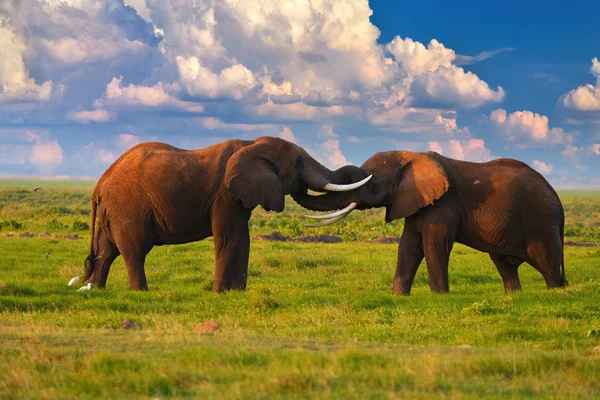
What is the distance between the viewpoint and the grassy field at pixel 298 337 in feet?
28.0

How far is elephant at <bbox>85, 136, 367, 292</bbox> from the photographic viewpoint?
16391mm

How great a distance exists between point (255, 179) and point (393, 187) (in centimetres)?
279

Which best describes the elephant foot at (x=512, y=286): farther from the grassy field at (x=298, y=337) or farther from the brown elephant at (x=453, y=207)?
the brown elephant at (x=453, y=207)

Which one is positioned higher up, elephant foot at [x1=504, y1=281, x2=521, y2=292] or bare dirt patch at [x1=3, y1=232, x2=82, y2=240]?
bare dirt patch at [x1=3, y1=232, x2=82, y2=240]

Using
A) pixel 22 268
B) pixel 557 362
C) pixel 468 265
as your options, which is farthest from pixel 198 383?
pixel 468 265

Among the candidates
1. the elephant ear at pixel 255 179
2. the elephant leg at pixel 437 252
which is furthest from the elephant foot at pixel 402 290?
the elephant ear at pixel 255 179

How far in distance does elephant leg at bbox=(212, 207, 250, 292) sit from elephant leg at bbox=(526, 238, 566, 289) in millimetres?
5578

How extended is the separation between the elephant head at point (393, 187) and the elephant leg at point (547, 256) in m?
2.29

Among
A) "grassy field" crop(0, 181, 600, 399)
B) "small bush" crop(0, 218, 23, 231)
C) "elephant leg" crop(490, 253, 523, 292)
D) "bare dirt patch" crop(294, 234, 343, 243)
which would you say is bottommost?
"grassy field" crop(0, 181, 600, 399)

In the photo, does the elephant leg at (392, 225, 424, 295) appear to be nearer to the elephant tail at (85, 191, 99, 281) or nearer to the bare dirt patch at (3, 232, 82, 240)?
the elephant tail at (85, 191, 99, 281)

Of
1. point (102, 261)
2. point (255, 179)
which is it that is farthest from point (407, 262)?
point (102, 261)

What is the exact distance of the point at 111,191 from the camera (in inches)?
665

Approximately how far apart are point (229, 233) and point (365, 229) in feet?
78.0

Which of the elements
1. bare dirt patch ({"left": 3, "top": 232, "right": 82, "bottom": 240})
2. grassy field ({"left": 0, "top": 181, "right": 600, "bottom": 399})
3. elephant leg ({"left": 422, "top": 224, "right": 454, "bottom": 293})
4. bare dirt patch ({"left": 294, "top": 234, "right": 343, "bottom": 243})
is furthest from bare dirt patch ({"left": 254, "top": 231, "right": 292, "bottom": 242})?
elephant leg ({"left": 422, "top": 224, "right": 454, "bottom": 293})
